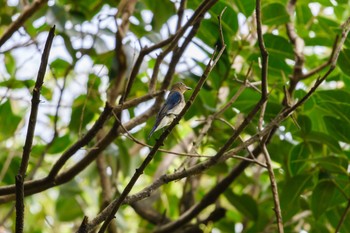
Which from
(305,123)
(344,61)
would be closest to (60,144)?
(305,123)

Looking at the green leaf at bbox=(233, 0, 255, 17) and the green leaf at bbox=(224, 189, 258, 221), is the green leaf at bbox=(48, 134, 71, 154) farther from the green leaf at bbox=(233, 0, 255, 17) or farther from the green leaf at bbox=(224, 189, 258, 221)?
the green leaf at bbox=(233, 0, 255, 17)

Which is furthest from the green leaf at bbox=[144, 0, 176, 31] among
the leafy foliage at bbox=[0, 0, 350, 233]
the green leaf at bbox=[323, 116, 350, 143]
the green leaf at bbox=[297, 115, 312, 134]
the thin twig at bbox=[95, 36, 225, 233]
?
the thin twig at bbox=[95, 36, 225, 233]

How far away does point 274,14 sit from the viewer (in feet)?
12.0

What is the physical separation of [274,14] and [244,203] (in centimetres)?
122

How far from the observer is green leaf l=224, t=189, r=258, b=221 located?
407 centimetres

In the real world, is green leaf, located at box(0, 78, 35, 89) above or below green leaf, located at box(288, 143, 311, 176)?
above

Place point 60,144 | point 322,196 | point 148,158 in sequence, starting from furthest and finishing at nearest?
point 60,144
point 322,196
point 148,158

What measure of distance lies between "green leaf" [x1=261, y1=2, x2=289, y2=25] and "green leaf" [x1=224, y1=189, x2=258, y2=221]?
1119 mm

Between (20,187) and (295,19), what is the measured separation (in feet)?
10.1

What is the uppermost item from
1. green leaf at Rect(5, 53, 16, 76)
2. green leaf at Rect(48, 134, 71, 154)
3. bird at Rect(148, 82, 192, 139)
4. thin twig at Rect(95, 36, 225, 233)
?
green leaf at Rect(5, 53, 16, 76)

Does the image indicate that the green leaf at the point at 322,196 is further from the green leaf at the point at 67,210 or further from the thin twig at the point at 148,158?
the green leaf at the point at 67,210

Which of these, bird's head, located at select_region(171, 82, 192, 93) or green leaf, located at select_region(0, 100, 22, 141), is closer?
bird's head, located at select_region(171, 82, 192, 93)

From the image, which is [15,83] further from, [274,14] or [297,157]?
[297,157]

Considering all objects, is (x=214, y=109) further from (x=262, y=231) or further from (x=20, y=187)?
(x=20, y=187)
